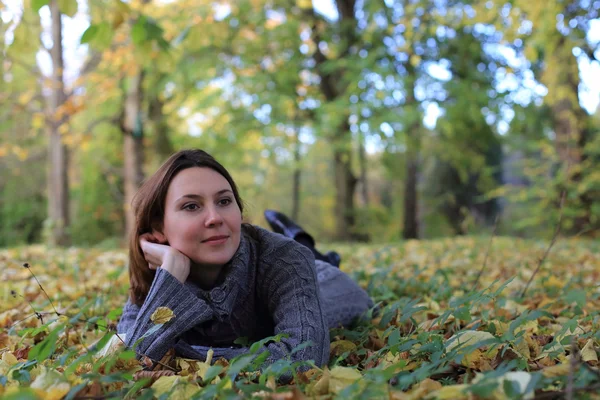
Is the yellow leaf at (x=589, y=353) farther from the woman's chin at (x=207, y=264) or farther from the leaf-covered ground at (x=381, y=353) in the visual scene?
the woman's chin at (x=207, y=264)

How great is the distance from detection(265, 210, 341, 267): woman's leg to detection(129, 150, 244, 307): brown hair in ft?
2.88

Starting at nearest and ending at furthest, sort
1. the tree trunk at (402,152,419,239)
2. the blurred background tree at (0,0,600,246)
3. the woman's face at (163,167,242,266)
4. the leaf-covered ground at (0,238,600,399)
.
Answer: the leaf-covered ground at (0,238,600,399) → the woman's face at (163,167,242,266) → the blurred background tree at (0,0,600,246) → the tree trunk at (402,152,419,239)

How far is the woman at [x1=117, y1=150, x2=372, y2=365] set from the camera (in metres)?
1.95

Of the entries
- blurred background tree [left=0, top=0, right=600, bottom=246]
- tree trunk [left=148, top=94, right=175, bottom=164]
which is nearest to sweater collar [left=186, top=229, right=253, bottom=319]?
blurred background tree [left=0, top=0, right=600, bottom=246]

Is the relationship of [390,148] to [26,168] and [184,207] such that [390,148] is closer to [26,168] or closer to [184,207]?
[184,207]

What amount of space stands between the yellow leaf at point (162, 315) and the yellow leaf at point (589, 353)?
4.54 ft

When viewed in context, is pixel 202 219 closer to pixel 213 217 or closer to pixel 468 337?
pixel 213 217

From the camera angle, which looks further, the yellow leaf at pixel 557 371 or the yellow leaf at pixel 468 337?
the yellow leaf at pixel 468 337

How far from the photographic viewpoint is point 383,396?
1.30 m

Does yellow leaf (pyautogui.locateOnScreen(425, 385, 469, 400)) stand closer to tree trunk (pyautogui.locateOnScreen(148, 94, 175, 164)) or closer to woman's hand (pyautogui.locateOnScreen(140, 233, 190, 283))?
woman's hand (pyautogui.locateOnScreen(140, 233, 190, 283))

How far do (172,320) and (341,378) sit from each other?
74 centimetres

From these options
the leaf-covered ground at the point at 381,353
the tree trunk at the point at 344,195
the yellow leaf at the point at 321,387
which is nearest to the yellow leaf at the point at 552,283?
the leaf-covered ground at the point at 381,353

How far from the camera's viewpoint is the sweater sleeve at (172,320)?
6.29ft

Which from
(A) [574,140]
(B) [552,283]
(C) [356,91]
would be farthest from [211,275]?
(A) [574,140]
